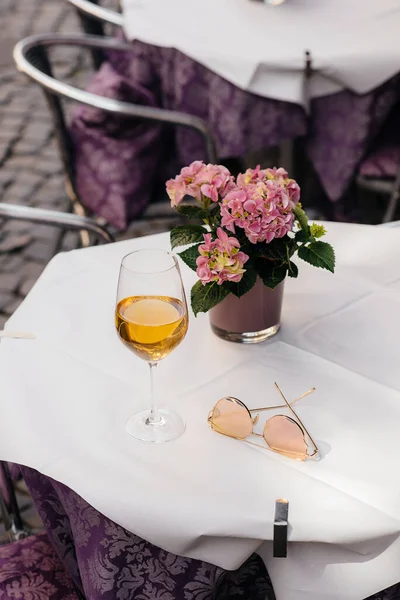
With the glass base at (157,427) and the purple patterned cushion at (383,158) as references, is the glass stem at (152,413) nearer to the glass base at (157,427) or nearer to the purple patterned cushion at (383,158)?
the glass base at (157,427)

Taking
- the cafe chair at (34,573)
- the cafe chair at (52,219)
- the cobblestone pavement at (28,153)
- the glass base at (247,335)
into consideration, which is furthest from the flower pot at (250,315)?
the cobblestone pavement at (28,153)

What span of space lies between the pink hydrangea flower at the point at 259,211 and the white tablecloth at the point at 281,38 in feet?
5.13

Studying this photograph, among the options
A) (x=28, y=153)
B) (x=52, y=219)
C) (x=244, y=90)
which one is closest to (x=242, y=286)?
(x=52, y=219)

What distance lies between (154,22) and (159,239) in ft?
5.48

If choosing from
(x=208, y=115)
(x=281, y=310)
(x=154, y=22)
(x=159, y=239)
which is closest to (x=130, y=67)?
(x=154, y=22)

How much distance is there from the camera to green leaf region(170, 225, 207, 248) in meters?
1.29

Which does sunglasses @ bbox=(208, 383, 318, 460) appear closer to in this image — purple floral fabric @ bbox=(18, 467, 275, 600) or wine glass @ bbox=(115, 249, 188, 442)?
wine glass @ bbox=(115, 249, 188, 442)

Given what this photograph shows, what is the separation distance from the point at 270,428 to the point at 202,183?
1.37ft

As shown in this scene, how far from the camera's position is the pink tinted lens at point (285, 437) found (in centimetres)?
110

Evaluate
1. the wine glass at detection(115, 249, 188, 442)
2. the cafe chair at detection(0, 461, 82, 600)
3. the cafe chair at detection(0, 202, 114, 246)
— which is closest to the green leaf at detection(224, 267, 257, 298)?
the wine glass at detection(115, 249, 188, 442)

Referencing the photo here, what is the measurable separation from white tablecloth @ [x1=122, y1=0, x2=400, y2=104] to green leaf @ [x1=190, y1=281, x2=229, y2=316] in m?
1.60

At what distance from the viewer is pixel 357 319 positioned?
4.60ft

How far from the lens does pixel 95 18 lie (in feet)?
11.4

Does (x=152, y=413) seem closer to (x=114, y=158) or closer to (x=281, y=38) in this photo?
(x=114, y=158)
